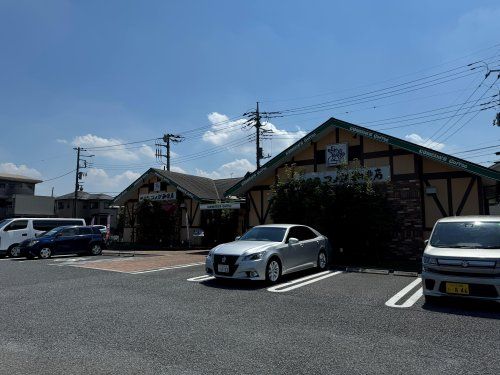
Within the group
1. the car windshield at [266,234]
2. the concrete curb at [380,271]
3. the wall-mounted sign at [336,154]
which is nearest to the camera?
the car windshield at [266,234]

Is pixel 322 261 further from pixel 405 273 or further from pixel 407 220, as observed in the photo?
pixel 407 220

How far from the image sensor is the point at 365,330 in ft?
18.9

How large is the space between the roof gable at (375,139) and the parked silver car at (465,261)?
602 cm

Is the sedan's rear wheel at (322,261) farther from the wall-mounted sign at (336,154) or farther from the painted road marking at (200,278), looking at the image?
the wall-mounted sign at (336,154)

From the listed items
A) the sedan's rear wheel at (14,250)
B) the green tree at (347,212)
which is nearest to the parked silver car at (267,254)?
the green tree at (347,212)

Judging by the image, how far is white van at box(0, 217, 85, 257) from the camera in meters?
19.2

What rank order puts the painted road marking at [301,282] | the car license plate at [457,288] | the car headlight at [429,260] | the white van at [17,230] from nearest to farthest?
the car license plate at [457,288]
the car headlight at [429,260]
the painted road marking at [301,282]
the white van at [17,230]

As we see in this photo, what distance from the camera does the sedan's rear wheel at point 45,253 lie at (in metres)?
17.5

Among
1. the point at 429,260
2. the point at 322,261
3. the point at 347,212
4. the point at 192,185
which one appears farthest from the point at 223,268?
the point at 192,185

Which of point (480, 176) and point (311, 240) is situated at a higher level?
point (480, 176)

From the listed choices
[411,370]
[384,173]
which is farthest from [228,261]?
[384,173]

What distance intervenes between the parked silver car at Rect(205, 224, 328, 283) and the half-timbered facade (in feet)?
11.4

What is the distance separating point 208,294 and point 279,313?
7.21ft

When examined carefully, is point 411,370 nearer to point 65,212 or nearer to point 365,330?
point 365,330
